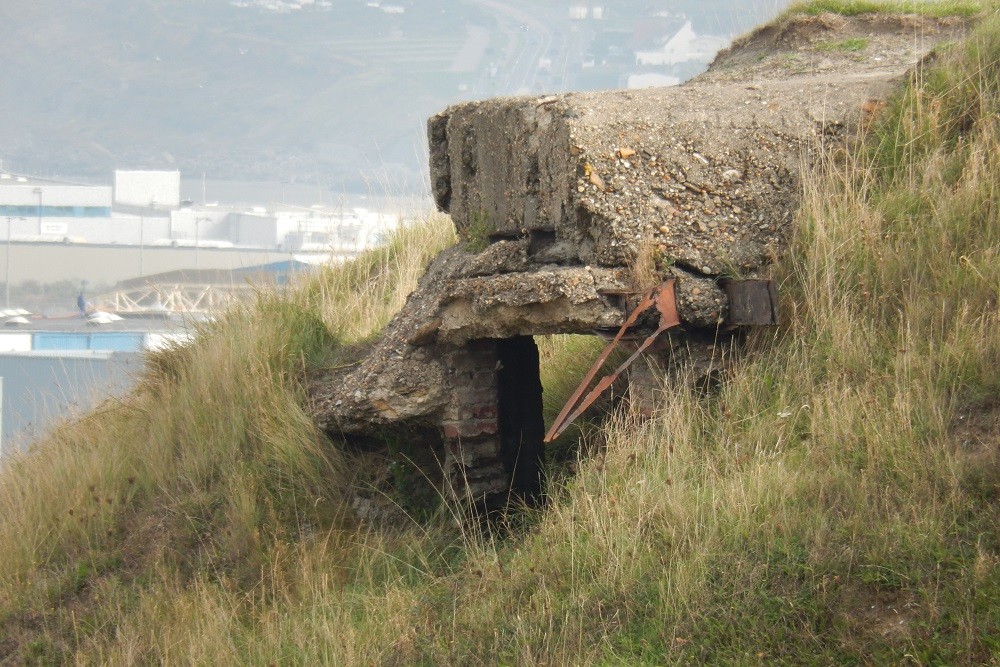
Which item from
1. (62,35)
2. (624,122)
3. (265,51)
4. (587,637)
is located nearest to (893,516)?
(587,637)

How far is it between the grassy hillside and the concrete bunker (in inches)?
8.6

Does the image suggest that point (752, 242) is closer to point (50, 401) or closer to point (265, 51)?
point (50, 401)

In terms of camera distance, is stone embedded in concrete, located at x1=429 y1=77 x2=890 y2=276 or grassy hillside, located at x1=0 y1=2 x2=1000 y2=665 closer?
grassy hillside, located at x1=0 y1=2 x2=1000 y2=665

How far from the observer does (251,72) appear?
12750cm

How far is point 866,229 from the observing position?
16.5 feet

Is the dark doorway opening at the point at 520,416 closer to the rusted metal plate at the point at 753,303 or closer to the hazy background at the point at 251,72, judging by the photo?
the rusted metal plate at the point at 753,303

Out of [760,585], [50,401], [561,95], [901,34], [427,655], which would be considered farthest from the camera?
[50,401]

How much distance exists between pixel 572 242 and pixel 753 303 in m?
0.89

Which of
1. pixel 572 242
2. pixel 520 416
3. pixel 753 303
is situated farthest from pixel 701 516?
pixel 520 416

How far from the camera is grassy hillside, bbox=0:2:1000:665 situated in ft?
11.8

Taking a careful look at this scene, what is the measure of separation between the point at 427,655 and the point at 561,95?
2.72m

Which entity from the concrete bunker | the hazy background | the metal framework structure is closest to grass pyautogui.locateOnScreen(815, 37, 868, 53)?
the concrete bunker

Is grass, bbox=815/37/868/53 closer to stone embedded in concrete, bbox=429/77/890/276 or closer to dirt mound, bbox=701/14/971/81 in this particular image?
dirt mound, bbox=701/14/971/81

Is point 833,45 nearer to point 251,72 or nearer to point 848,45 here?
point 848,45
